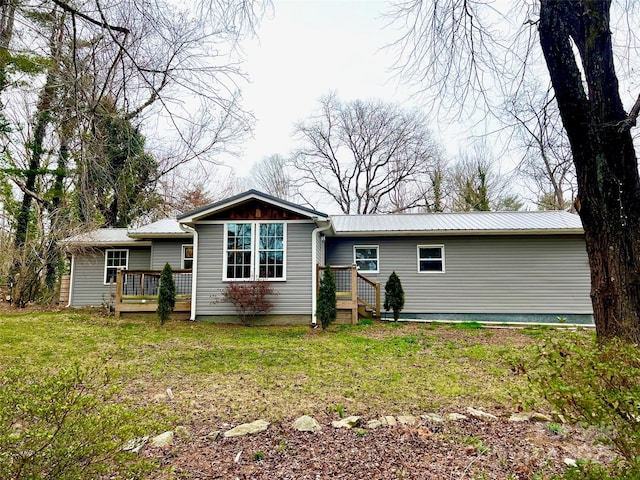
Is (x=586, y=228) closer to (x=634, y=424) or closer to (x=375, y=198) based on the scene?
(x=634, y=424)

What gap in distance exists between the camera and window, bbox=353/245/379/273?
1198 cm

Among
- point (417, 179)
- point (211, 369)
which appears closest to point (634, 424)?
point (211, 369)

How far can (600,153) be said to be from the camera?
149 inches

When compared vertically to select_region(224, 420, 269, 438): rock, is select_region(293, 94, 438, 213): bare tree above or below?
above

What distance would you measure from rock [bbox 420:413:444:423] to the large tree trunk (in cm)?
167

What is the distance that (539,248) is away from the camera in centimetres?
1166

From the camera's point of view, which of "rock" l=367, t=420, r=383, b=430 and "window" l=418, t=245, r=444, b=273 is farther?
"window" l=418, t=245, r=444, b=273

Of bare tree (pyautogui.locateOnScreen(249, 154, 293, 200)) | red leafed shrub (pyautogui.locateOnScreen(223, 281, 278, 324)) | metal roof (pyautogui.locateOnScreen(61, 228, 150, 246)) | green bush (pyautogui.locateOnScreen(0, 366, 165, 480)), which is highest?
bare tree (pyautogui.locateOnScreen(249, 154, 293, 200))

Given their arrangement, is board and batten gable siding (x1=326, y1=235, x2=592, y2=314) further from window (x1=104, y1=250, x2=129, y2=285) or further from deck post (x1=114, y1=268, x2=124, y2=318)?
window (x1=104, y1=250, x2=129, y2=285)

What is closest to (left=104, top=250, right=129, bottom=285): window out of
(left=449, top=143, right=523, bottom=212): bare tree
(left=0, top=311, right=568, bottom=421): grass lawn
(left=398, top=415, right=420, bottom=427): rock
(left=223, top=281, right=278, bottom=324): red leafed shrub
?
(left=0, top=311, right=568, bottom=421): grass lawn

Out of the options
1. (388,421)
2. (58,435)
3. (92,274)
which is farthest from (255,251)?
(58,435)

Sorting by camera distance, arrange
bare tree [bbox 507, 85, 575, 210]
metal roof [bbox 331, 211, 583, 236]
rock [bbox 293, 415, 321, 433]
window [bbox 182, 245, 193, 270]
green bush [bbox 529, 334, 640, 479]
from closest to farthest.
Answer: green bush [bbox 529, 334, 640, 479] < rock [bbox 293, 415, 321, 433] < bare tree [bbox 507, 85, 575, 210] < metal roof [bbox 331, 211, 583, 236] < window [bbox 182, 245, 193, 270]

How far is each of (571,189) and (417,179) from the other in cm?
830

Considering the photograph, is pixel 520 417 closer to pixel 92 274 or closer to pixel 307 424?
pixel 307 424
